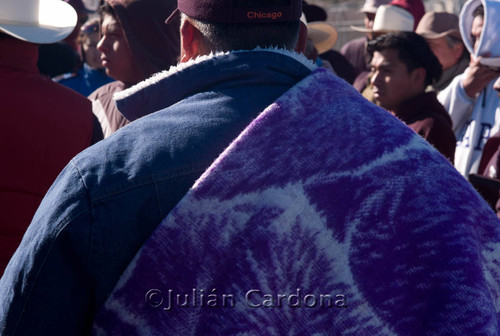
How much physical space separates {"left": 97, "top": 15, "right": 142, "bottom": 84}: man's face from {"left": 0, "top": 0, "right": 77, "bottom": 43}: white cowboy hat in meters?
0.54

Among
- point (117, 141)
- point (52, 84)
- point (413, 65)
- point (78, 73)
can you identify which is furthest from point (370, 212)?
point (78, 73)

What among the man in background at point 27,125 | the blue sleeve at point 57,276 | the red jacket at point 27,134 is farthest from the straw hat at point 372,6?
the blue sleeve at point 57,276

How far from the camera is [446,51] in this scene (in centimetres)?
660

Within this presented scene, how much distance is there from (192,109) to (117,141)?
0.17 metres

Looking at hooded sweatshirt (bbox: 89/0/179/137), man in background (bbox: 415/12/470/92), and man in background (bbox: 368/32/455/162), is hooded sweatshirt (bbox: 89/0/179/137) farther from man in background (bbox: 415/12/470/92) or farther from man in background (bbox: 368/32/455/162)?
man in background (bbox: 415/12/470/92)

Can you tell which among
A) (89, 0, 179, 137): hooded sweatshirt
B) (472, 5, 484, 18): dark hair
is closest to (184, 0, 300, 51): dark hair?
(89, 0, 179, 137): hooded sweatshirt

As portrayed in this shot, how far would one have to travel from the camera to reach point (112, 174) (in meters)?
1.41

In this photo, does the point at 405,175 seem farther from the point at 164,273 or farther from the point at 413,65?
the point at 413,65

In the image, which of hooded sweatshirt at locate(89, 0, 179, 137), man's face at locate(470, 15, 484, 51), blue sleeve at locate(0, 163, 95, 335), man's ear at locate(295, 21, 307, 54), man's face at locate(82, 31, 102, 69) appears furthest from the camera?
man's face at locate(82, 31, 102, 69)

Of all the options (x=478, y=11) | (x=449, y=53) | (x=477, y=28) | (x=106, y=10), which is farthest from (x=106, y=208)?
(x=449, y=53)

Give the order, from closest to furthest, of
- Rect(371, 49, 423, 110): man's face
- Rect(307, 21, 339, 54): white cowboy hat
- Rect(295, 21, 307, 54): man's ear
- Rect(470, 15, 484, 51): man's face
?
Rect(295, 21, 307, 54): man's ear
Rect(371, 49, 423, 110): man's face
Rect(470, 15, 484, 51): man's face
Rect(307, 21, 339, 54): white cowboy hat

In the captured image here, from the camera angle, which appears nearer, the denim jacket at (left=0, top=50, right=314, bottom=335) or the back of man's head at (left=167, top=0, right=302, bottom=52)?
the denim jacket at (left=0, top=50, right=314, bottom=335)

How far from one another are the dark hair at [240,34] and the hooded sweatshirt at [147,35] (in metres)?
2.39

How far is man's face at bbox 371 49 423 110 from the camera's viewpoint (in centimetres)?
463
